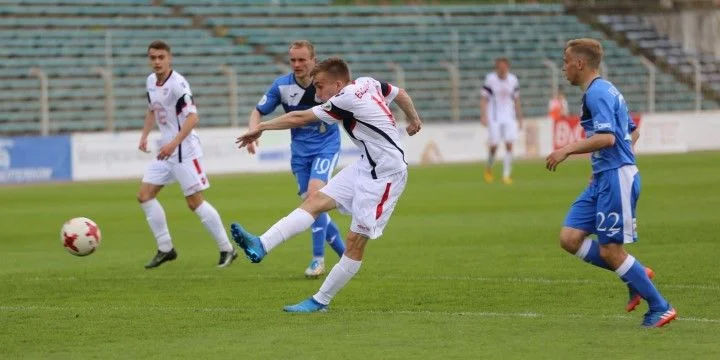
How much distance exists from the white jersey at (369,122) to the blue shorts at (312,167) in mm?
2864

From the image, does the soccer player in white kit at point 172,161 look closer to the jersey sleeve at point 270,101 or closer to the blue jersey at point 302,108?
the jersey sleeve at point 270,101

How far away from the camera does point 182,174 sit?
47.1 feet

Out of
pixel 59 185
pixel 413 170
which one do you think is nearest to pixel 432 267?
pixel 59 185

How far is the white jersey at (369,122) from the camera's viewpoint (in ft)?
32.9

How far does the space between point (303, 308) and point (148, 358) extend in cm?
208

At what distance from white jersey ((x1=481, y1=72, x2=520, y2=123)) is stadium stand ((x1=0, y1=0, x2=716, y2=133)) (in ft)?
30.9

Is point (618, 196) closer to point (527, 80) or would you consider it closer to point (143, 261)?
point (143, 261)

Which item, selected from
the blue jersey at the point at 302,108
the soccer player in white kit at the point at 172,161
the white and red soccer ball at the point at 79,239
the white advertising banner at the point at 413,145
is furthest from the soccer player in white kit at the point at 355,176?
the white advertising banner at the point at 413,145

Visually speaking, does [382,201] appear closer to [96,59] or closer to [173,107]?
[173,107]

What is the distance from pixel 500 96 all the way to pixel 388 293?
17.4m

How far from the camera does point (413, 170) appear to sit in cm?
3362

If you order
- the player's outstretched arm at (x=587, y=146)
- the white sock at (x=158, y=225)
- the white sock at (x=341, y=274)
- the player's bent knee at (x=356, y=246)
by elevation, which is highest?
the player's outstretched arm at (x=587, y=146)

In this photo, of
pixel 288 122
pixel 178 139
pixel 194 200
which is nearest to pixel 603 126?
pixel 288 122

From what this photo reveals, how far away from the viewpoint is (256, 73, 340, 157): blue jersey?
13.4 m
